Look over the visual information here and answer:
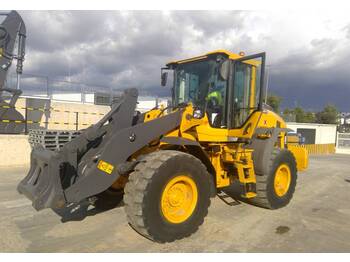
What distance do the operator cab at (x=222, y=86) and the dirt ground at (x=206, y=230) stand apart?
1678 millimetres

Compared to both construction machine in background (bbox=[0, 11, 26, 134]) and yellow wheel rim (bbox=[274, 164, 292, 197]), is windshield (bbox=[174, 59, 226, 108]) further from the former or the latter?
construction machine in background (bbox=[0, 11, 26, 134])

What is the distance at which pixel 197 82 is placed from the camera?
568cm

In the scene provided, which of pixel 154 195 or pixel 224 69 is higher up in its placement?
pixel 224 69

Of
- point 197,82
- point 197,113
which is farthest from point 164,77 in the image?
point 197,113

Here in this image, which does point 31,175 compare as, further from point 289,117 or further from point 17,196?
point 289,117

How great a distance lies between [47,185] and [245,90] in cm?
379

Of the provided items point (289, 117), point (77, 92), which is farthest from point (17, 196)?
point (289, 117)

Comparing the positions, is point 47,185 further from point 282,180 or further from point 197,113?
point 282,180

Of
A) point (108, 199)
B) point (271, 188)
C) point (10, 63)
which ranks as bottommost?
point (108, 199)

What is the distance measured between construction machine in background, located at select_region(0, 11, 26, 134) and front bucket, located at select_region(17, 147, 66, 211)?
25.9 ft

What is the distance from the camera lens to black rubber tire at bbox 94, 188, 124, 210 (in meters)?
5.35

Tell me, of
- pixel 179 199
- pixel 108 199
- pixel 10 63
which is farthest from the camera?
pixel 10 63

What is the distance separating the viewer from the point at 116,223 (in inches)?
188

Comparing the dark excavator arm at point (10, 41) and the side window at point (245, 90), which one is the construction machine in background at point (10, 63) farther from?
the side window at point (245, 90)
